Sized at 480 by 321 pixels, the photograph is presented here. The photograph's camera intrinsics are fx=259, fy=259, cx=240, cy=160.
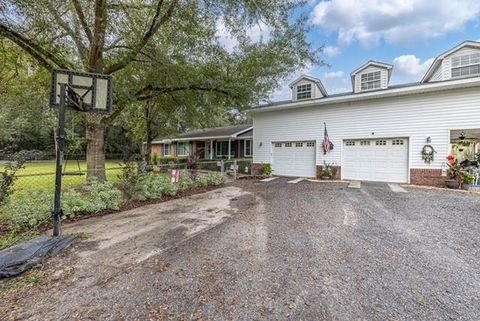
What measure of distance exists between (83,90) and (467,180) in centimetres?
1253

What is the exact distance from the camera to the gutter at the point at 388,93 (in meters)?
9.62

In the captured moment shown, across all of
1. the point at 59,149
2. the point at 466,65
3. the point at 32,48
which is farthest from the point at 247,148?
the point at 59,149

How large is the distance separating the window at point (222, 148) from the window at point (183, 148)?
360 cm

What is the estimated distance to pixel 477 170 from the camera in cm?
972

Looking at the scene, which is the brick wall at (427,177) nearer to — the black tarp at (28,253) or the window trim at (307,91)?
the window trim at (307,91)

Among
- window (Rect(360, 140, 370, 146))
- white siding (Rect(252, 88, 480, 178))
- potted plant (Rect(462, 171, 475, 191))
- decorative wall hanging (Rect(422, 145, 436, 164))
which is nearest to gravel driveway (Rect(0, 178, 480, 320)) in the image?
potted plant (Rect(462, 171, 475, 191))

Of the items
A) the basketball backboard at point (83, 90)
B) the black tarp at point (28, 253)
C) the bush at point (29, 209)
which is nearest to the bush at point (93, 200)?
the bush at point (29, 209)

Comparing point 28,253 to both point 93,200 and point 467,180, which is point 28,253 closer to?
point 93,200

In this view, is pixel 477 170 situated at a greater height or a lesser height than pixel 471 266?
greater

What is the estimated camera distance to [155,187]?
26.5 feet

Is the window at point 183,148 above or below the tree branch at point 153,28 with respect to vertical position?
below

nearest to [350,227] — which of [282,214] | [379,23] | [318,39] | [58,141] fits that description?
[282,214]

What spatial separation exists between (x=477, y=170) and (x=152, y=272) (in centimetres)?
1194

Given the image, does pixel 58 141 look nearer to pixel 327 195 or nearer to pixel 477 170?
pixel 327 195
